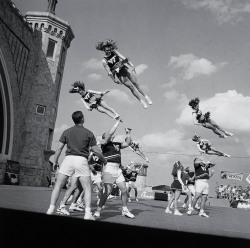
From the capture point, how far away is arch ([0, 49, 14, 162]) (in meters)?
21.4

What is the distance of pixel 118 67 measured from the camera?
7.34 meters

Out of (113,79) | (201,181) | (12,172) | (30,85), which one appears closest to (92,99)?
(113,79)

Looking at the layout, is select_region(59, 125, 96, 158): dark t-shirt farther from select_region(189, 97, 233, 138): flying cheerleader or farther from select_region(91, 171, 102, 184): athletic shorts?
select_region(189, 97, 233, 138): flying cheerleader

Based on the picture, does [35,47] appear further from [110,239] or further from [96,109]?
[110,239]

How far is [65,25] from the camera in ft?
93.6

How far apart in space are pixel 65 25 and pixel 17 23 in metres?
6.93

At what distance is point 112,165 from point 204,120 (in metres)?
5.72

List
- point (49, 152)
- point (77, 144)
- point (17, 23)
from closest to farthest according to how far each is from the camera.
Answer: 1. point (77, 144)
2. point (17, 23)
3. point (49, 152)

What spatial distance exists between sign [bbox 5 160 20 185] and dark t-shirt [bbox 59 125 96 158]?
17.8m

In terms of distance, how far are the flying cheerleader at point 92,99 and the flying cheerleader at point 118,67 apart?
0.69 m

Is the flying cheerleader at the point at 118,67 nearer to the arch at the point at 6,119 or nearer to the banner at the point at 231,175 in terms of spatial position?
the arch at the point at 6,119

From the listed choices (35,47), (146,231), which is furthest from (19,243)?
(35,47)

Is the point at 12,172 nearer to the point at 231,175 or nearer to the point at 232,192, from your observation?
the point at 231,175

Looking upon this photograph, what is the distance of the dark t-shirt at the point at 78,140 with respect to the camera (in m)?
5.25
